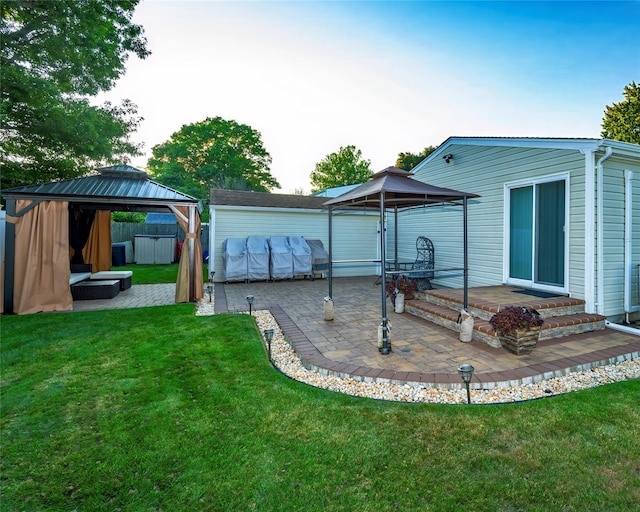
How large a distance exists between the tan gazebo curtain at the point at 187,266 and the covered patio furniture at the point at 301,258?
3.55 m

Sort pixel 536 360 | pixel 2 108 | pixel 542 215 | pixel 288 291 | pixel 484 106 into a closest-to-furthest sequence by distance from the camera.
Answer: pixel 536 360 → pixel 542 215 → pixel 2 108 → pixel 288 291 → pixel 484 106

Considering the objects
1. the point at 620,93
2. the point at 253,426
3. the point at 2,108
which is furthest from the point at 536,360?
the point at 620,93

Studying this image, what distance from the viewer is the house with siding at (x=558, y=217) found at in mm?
4867

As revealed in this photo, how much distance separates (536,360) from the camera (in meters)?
3.69

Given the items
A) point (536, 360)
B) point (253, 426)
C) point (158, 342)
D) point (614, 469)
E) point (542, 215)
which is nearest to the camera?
point (614, 469)

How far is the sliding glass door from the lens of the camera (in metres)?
5.40

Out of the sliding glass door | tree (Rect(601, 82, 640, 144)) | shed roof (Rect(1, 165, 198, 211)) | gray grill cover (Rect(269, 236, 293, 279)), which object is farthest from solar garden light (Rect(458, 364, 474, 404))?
tree (Rect(601, 82, 640, 144))

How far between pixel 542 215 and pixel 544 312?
79.0 inches

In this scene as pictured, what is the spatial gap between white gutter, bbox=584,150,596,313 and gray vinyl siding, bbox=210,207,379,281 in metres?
5.88

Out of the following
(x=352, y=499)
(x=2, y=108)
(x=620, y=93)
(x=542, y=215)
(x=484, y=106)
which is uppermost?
(x=620, y=93)

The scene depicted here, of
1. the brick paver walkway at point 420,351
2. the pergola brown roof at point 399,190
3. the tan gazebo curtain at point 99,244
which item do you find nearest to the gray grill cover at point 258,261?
the brick paver walkway at point 420,351

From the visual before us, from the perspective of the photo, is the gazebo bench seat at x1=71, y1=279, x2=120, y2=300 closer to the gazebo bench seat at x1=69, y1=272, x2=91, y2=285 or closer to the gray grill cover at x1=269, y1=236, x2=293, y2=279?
the gazebo bench seat at x1=69, y1=272, x2=91, y2=285

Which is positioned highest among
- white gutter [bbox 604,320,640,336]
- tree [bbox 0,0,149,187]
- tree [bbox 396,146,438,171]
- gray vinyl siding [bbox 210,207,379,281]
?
tree [bbox 396,146,438,171]

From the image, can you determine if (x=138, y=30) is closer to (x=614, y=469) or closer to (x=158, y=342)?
(x=158, y=342)
